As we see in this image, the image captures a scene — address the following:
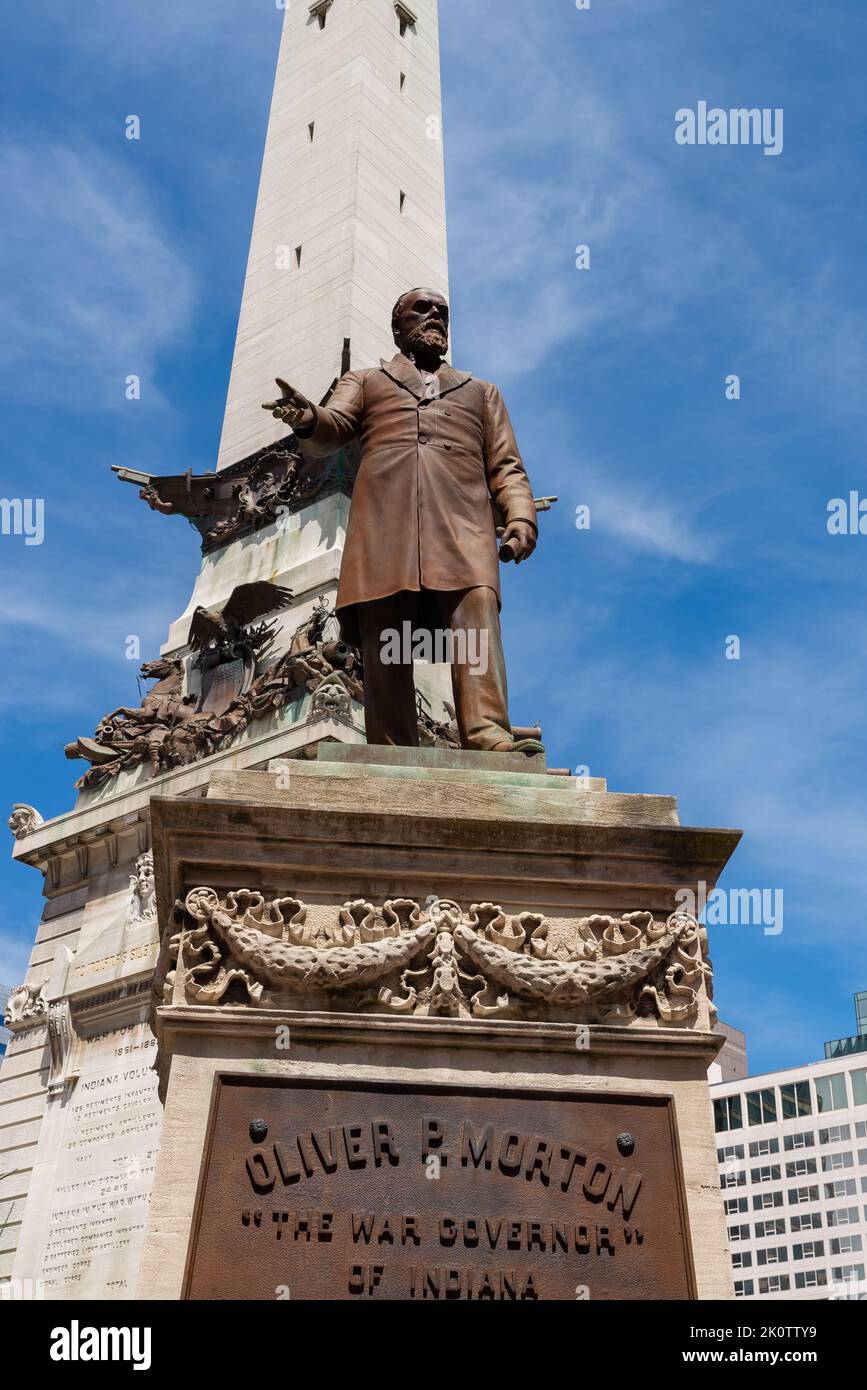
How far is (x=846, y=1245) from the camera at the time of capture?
111m

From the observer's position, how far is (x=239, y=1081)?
6.45 metres

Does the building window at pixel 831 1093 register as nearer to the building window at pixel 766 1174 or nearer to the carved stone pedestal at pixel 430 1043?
the building window at pixel 766 1174

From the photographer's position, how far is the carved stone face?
9.25 metres

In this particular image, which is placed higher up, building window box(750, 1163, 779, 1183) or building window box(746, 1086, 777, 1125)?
building window box(746, 1086, 777, 1125)

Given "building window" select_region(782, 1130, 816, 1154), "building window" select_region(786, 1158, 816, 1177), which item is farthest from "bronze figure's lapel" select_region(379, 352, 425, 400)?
"building window" select_region(786, 1158, 816, 1177)

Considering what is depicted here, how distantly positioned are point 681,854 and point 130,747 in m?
21.0

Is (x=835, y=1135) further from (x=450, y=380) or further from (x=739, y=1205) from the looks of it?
(x=450, y=380)

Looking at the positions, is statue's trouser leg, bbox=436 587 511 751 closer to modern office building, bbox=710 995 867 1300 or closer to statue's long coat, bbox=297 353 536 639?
statue's long coat, bbox=297 353 536 639

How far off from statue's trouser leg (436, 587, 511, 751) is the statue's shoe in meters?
0.13

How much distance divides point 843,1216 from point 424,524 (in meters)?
116

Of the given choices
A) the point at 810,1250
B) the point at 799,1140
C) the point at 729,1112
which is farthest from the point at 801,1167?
the point at 729,1112

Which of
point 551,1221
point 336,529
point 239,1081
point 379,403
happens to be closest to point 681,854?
point 551,1221

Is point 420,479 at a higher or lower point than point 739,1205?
lower

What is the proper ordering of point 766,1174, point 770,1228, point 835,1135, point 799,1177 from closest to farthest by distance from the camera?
point 835,1135, point 799,1177, point 770,1228, point 766,1174
